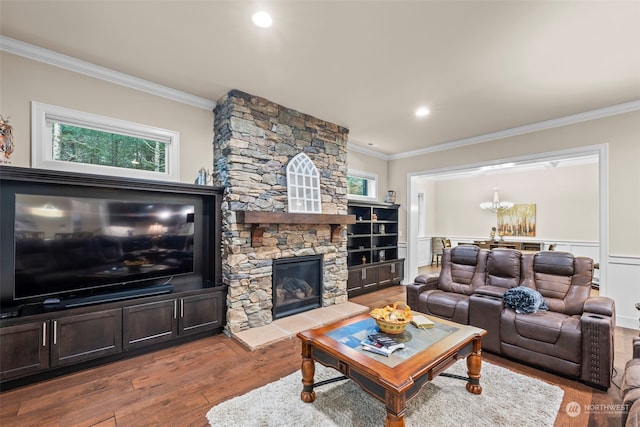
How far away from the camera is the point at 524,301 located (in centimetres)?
288

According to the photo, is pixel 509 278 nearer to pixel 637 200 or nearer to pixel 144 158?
pixel 637 200

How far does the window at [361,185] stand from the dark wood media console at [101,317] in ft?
10.3

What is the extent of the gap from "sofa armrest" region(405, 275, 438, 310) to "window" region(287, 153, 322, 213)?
170 centimetres

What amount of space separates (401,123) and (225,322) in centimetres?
388

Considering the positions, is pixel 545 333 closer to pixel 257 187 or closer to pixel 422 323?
pixel 422 323

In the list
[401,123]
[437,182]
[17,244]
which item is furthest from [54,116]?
[437,182]

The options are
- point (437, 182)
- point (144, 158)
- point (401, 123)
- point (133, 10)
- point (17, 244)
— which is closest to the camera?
point (133, 10)

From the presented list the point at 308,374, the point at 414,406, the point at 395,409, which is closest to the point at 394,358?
the point at 395,409

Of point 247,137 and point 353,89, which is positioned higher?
point 353,89

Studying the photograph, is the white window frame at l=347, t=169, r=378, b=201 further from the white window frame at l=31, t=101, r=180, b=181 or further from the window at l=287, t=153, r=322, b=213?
the white window frame at l=31, t=101, r=180, b=181

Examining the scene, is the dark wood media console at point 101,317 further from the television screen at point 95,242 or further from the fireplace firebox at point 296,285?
the fireplace firebox at point 296,285

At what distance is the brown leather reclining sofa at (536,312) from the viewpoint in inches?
95.3

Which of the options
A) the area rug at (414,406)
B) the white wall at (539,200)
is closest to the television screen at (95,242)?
the area rug at (414,406)

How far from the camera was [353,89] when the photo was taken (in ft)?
11.5
